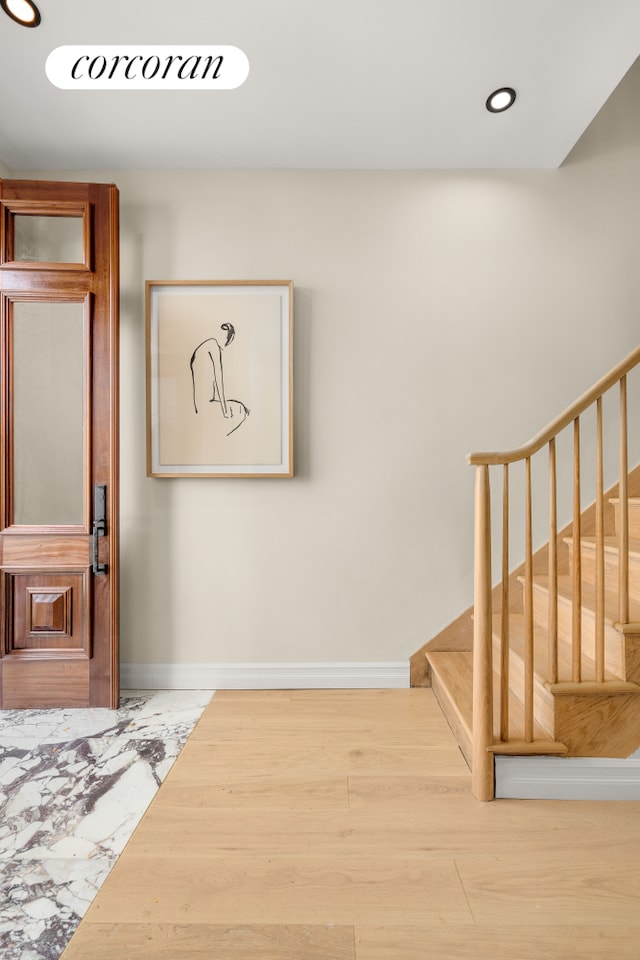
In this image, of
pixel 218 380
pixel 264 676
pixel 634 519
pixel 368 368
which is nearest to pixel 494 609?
pixel 634 519

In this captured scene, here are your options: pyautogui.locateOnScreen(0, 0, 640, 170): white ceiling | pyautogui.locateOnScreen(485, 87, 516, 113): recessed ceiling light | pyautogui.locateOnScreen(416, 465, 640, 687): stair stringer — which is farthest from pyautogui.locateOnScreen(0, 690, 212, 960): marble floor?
pyautogui.locateOnScreen(485, 87, 516, 113): recessed ceiling light

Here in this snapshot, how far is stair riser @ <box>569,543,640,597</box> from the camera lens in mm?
2104

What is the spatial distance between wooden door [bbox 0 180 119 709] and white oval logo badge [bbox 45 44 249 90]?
411 mm

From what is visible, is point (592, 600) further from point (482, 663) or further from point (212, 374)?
point (212, 374)

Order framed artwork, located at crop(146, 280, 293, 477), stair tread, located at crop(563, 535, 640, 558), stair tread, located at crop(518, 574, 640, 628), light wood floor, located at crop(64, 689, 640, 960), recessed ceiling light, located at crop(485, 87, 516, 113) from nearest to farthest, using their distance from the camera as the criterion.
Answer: light wood floor, located at crop(64, 689, 640, 960) → stair tread, located at crop(518, 574, 640, 628) → stair tread, located at crop(563, 535, 640, 558) → recessed ceiling light, located at crop(485, 87, 516, 113) → framed artwork, located at crop(146, 280, 293, 477)

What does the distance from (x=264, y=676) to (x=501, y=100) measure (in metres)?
2.87

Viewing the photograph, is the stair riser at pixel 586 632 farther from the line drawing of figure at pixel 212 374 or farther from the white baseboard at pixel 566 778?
A: the line drawing of figure at pixel 212 374

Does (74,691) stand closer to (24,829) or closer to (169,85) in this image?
(24,829)

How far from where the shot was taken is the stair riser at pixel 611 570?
210 cm

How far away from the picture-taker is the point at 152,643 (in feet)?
9.23

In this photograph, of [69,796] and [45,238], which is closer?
[69,796]

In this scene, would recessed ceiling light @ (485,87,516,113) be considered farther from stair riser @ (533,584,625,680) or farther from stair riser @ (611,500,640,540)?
stair riser @ (533,584,625,680)

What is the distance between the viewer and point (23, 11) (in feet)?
6.72

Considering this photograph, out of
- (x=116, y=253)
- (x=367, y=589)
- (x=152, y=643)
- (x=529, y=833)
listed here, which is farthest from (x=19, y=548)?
(x=529, y=833)
